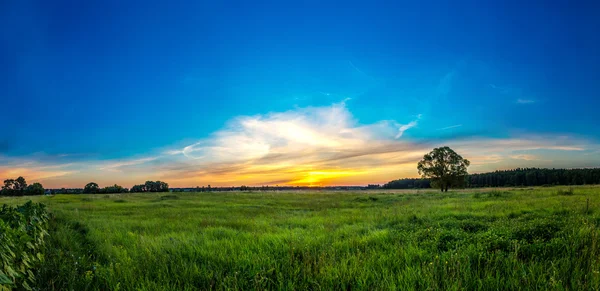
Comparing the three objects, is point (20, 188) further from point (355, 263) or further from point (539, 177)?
point (539, 177)

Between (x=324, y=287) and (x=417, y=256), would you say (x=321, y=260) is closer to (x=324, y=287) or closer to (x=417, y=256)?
(x=324, y=287)

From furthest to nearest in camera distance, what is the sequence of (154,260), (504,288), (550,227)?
(550,227) < (154,260) < (504,288)

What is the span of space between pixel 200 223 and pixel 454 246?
1054 centimetres

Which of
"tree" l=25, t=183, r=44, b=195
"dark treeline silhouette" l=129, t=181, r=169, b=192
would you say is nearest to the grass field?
"dark treeline silhouette" l=129, t=181, r=169, b=192

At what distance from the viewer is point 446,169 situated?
218ft

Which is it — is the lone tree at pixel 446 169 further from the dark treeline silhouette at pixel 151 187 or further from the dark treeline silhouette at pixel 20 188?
the dark treeline silhouette at pixel 20 188

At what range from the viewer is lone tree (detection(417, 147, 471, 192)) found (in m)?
65.9

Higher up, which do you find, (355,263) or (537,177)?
(355,263)

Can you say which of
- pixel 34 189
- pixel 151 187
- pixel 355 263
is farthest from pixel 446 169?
pixel 34 189

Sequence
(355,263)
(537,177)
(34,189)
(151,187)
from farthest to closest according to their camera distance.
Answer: (151,187), (537,177), (34,189), (355,263)

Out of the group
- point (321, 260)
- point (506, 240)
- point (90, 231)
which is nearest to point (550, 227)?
point (506, 240)

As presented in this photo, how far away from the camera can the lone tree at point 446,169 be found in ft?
216

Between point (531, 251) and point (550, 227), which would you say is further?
point (550, 227)

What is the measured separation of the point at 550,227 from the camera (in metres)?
7.39
